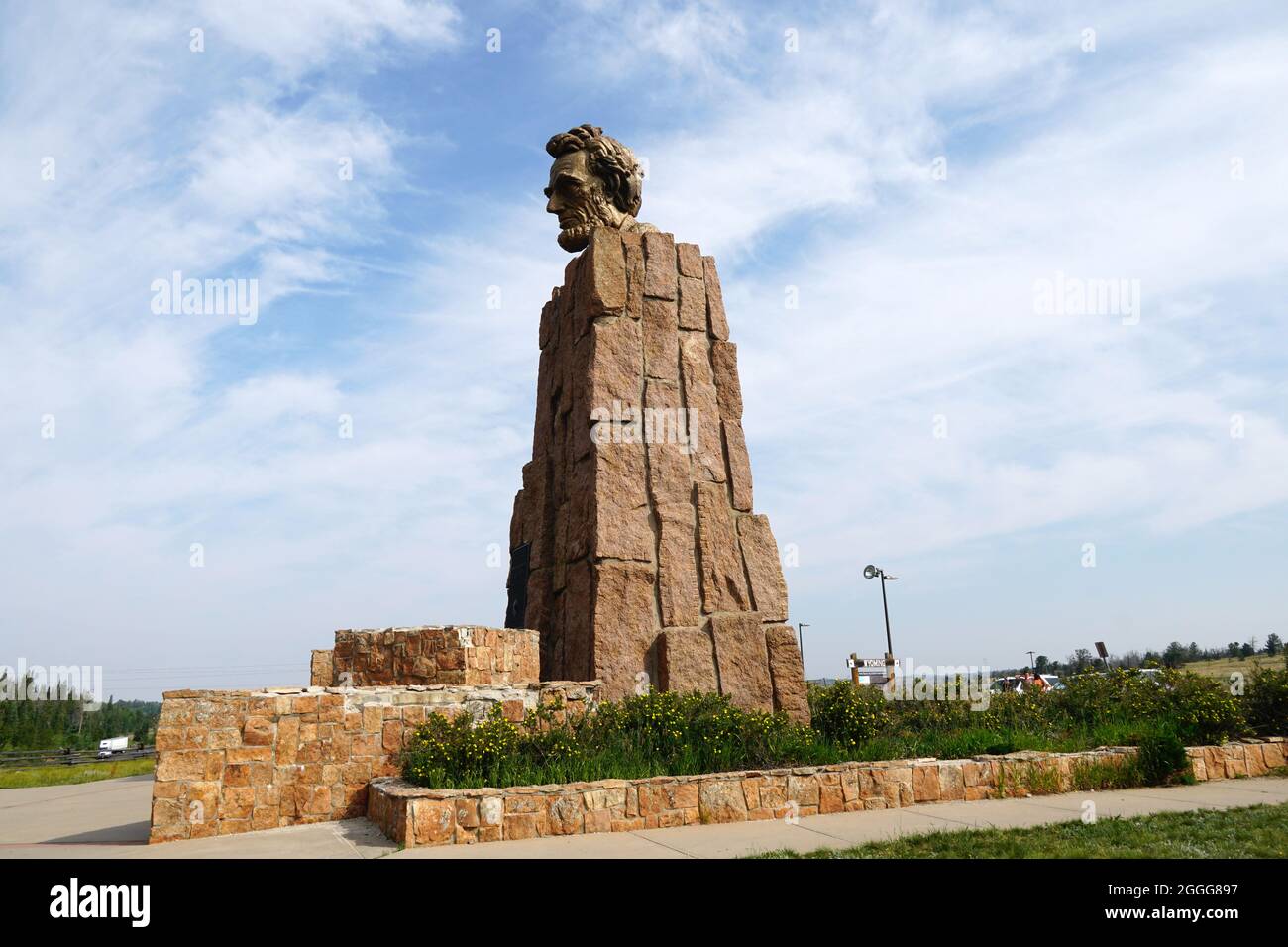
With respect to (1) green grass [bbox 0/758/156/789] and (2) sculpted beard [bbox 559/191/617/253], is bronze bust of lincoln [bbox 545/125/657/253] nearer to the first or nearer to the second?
(2) sculpted beard [bbox 559/191/617/253]

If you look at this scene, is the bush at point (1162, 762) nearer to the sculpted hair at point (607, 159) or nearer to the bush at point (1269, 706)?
the bush at point (1269, 706)

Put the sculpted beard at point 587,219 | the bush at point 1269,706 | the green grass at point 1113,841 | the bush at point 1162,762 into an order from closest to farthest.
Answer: the green grass at point 1113,841
the bush at point 1162,762
the bush at point 1269,706
the sculpted beard at point 587,219

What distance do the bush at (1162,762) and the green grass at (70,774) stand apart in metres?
14.4

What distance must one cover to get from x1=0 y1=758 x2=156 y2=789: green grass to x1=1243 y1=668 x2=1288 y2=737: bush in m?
15.8

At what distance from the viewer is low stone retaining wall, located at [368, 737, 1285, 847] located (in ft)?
19.2

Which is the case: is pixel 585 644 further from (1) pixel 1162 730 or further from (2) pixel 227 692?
(1) pixel 1162 730

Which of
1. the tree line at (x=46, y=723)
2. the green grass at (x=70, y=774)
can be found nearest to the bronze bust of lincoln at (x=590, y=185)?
the green grass at (x=70, y=774)

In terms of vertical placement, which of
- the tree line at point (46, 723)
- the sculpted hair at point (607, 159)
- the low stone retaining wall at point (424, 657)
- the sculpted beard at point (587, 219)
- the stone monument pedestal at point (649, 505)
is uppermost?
the sculpted hair at point (607, 159)

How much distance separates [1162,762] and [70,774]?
15809 millimetres

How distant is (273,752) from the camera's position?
6.84 m

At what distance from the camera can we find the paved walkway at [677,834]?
552 centimetres

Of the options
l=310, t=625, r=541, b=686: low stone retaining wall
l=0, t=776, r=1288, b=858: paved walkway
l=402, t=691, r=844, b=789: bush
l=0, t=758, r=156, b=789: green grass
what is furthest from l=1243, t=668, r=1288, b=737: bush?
l=0, t=758, r=156, b=789: green grass
